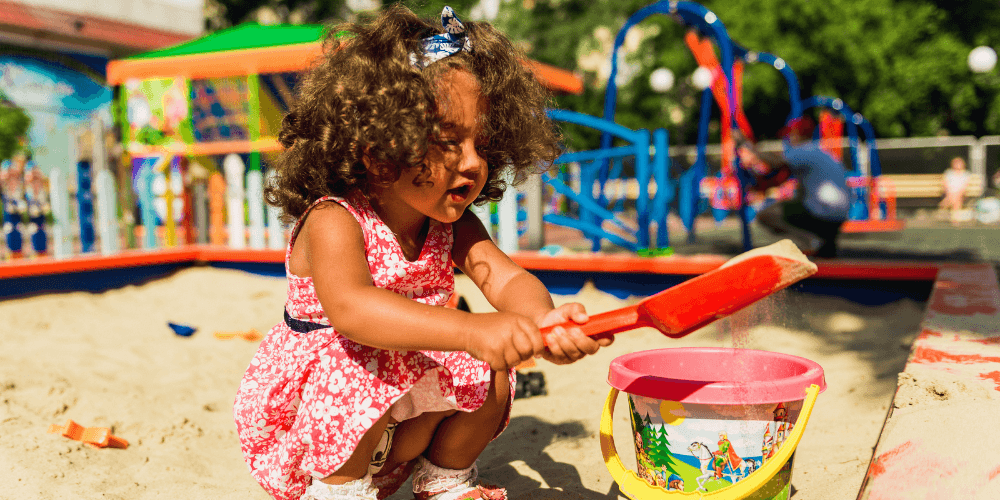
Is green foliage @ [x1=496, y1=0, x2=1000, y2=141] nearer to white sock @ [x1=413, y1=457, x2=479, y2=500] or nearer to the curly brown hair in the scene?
the curly brown hair

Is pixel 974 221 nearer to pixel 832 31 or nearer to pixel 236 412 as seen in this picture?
pixel 832 31

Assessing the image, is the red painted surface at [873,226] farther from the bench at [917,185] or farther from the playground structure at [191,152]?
the bench at [917,185]

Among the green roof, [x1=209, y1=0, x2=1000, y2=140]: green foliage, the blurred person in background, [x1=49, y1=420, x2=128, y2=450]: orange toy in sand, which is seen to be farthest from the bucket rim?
[x1=209, y1=0, x2=1000, y2=140]: green foliage

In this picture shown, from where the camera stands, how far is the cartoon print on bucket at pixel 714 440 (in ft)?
4.47

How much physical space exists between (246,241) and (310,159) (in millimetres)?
4220

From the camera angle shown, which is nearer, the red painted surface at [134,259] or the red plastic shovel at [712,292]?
the red plastic shovel at [712,292]

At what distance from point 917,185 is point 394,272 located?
16040 millimetres

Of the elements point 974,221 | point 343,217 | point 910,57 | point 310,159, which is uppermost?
point 910,57

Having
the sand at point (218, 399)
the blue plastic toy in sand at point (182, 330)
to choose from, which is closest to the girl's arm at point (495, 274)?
the sand at point (218, 399)

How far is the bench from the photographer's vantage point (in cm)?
1414

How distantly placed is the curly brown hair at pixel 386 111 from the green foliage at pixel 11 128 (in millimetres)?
11539

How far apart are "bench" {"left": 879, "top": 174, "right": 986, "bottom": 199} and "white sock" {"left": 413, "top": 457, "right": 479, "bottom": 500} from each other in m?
14.7

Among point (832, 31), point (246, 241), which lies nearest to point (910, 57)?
point (832, 31)

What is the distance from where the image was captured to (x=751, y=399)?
1314 millimetres
